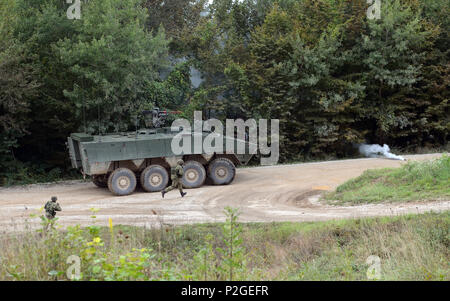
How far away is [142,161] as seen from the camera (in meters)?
16.9

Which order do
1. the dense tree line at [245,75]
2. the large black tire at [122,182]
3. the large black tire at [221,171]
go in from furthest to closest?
1. the dense tree line at [245,75]
2. the large black tire at [221,171]
3. the large black tire at [122,182]

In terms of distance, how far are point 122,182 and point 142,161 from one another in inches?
39.4

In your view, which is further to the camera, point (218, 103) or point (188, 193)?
point (218, 103)

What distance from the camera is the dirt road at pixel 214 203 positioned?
12.7m

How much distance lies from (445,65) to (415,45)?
1847 millimetres

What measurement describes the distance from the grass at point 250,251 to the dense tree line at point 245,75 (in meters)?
9.98

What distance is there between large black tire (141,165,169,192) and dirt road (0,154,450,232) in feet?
1.24

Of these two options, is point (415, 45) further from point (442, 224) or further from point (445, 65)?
point (442, 224)

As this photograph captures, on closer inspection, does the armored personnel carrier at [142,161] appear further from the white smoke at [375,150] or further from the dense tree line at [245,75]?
the white smoke at [375,150]

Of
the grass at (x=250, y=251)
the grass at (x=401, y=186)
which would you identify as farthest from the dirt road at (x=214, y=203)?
the grass at (x=250, y=251)

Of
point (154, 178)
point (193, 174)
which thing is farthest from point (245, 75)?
point (154, 178)

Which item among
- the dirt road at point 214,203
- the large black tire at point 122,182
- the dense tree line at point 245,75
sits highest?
the dense tree line at point 245,75

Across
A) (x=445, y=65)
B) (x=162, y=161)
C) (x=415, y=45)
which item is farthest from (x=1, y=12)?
(x=445, y=65)
